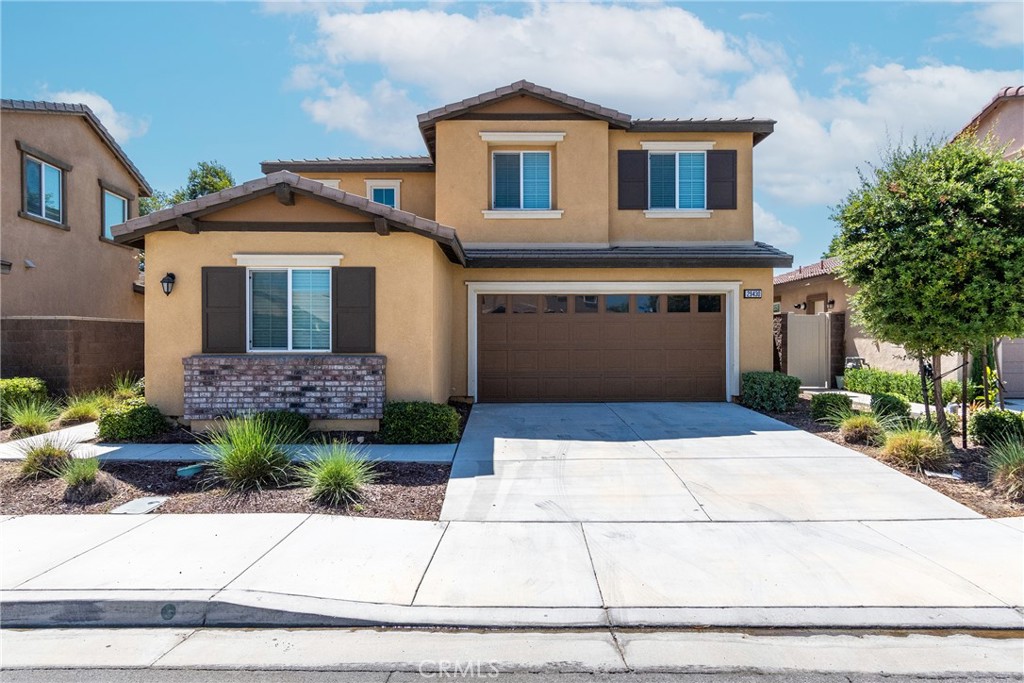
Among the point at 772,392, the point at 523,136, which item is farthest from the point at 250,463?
the point at 772,392

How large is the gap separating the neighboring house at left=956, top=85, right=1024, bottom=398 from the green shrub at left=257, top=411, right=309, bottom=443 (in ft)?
47.2

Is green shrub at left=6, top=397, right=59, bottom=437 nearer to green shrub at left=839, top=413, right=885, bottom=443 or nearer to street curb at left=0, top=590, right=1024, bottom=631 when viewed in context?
street curb at left=0, top=590, right=1024, bottom=631

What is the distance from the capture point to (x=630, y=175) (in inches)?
561

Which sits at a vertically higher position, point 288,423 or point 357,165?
point 357,165

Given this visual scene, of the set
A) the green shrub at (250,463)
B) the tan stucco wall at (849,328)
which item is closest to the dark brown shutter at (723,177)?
the tan stucco wall at (849,328)

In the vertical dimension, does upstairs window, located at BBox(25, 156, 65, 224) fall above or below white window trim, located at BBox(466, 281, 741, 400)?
above

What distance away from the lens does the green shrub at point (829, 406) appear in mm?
10875

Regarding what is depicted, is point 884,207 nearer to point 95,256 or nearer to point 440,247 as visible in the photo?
point 440,247

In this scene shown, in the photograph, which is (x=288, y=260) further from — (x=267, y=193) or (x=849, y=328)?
(x=849, y=328)

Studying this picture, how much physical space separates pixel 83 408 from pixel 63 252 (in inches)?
238

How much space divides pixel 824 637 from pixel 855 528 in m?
2.31

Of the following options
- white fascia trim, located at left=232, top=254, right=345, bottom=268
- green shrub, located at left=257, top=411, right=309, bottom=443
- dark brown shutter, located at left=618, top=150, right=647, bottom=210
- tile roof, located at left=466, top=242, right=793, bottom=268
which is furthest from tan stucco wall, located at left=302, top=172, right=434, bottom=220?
green shrub, located at left=257, top=411, right=309, bottom=443

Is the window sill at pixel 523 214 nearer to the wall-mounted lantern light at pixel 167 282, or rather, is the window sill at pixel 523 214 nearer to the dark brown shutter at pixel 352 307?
the dark brown shutter at pixel 352 307

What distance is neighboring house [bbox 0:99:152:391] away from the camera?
12.9 meters
